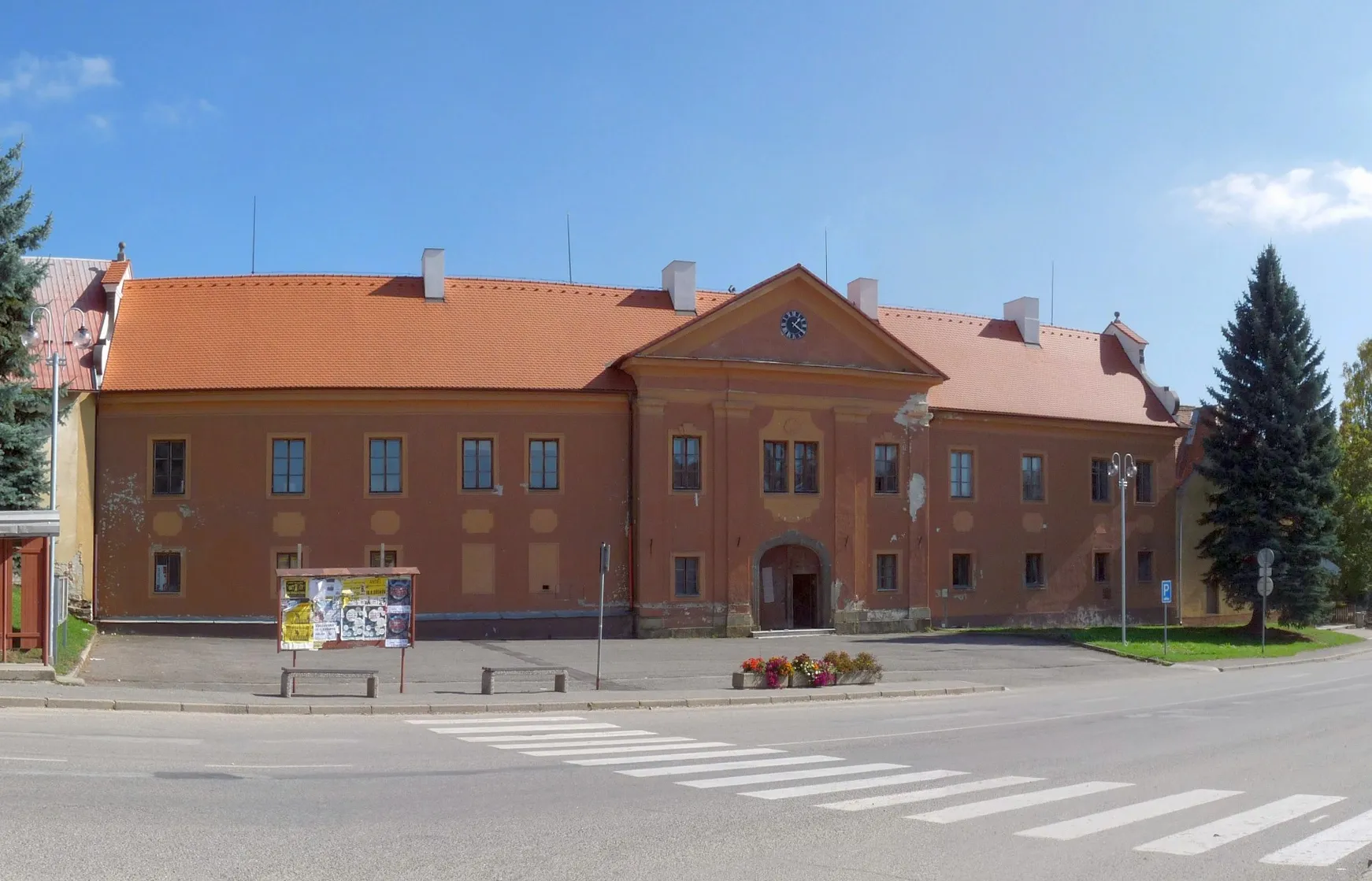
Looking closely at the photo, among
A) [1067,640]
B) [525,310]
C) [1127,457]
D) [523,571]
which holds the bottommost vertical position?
[1067,640]

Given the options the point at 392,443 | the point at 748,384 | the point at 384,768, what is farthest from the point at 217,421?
the point at 384,768

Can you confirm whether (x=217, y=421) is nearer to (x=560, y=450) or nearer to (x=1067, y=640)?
(x=560, y=450)

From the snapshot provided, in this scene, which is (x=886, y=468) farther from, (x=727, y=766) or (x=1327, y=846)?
(x=1327, y=846)

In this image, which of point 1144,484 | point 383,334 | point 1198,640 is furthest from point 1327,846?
point 1144,484

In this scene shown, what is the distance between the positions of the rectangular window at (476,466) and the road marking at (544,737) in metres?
18.7

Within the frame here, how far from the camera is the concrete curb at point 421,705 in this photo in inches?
729

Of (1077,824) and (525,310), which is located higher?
(525,310)

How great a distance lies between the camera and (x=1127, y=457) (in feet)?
132

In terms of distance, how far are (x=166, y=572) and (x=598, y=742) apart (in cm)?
2225

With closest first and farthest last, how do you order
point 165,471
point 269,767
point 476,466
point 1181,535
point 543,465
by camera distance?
point 269,767 < point 165,471 < point 476,466 < point 543,465 < point 1181,535

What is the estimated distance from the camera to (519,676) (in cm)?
2556

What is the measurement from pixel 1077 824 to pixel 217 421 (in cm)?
2952

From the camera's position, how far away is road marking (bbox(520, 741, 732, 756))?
1495cm

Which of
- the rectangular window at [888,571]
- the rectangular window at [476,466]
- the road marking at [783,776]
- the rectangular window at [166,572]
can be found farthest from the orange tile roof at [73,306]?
the road marking at [783,776]
